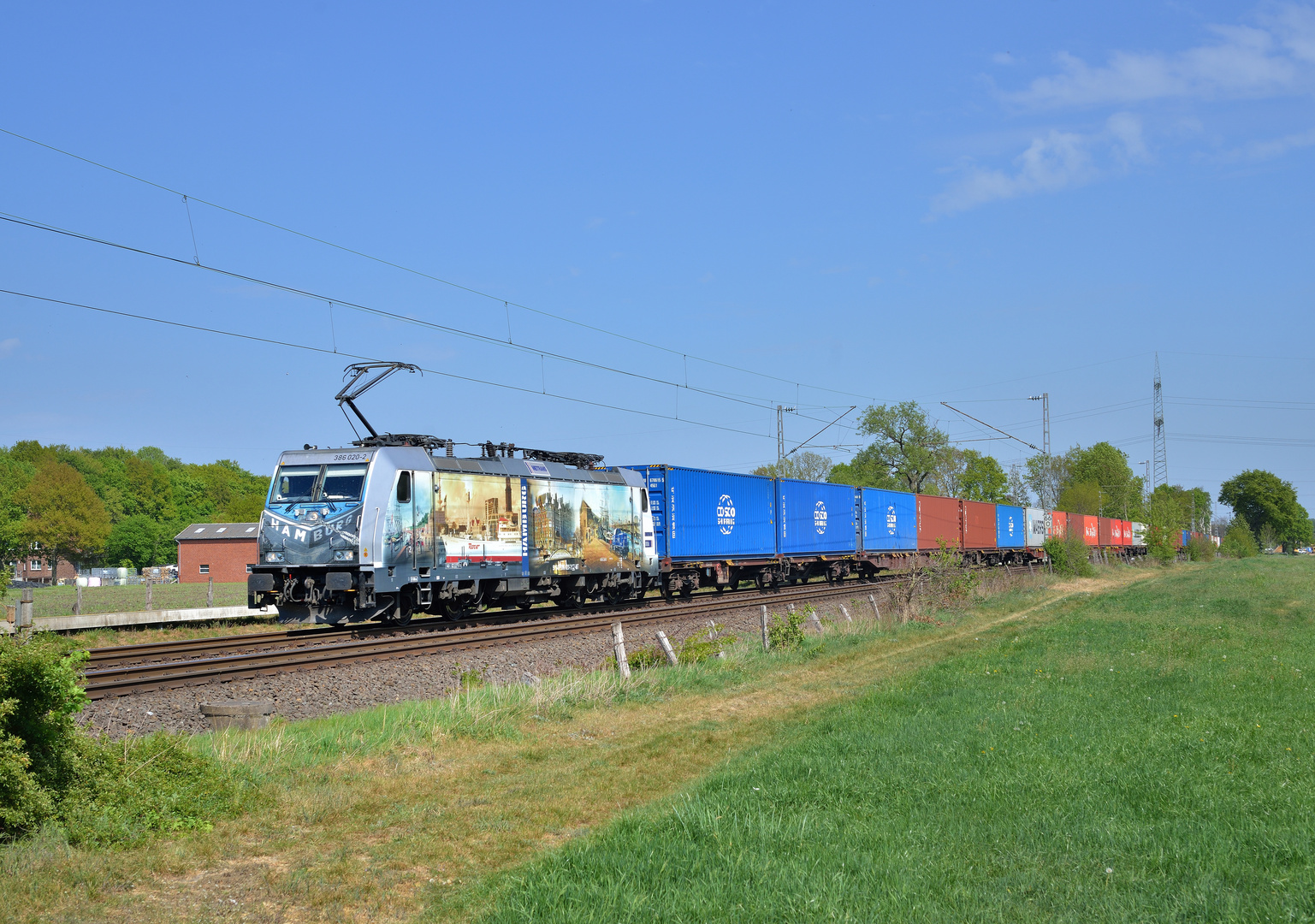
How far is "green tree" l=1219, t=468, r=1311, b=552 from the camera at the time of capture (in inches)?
5354

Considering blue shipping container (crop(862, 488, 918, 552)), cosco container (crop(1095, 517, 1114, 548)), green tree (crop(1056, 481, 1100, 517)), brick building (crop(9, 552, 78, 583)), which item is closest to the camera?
blue shipping container (crop(862, 488, 918, 552))

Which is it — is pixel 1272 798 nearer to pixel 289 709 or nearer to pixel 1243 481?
pixel 289 709

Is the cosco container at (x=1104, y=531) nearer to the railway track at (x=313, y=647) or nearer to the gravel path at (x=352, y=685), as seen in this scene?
the railway track at (x=313, y=647)

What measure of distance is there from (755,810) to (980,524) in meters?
43.8

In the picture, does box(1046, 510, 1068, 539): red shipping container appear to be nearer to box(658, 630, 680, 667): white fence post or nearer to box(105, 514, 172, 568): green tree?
box(658, 630, 680, 667): white fence post

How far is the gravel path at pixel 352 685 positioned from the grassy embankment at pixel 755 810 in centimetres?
206

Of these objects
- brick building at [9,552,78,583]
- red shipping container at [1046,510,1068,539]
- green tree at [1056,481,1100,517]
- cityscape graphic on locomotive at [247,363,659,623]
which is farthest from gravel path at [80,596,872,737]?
brick building at [9,552,78,583]

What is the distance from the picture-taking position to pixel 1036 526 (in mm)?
55969

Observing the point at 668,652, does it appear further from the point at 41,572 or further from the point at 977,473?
the point at 41,572

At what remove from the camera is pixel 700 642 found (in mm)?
17438

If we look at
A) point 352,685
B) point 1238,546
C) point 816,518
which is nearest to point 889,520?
point 816,518

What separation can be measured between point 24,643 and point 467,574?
1513cm

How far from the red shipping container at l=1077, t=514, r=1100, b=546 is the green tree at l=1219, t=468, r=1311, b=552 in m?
84.6

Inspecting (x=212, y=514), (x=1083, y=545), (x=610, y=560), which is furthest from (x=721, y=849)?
(x=212, y=514)
